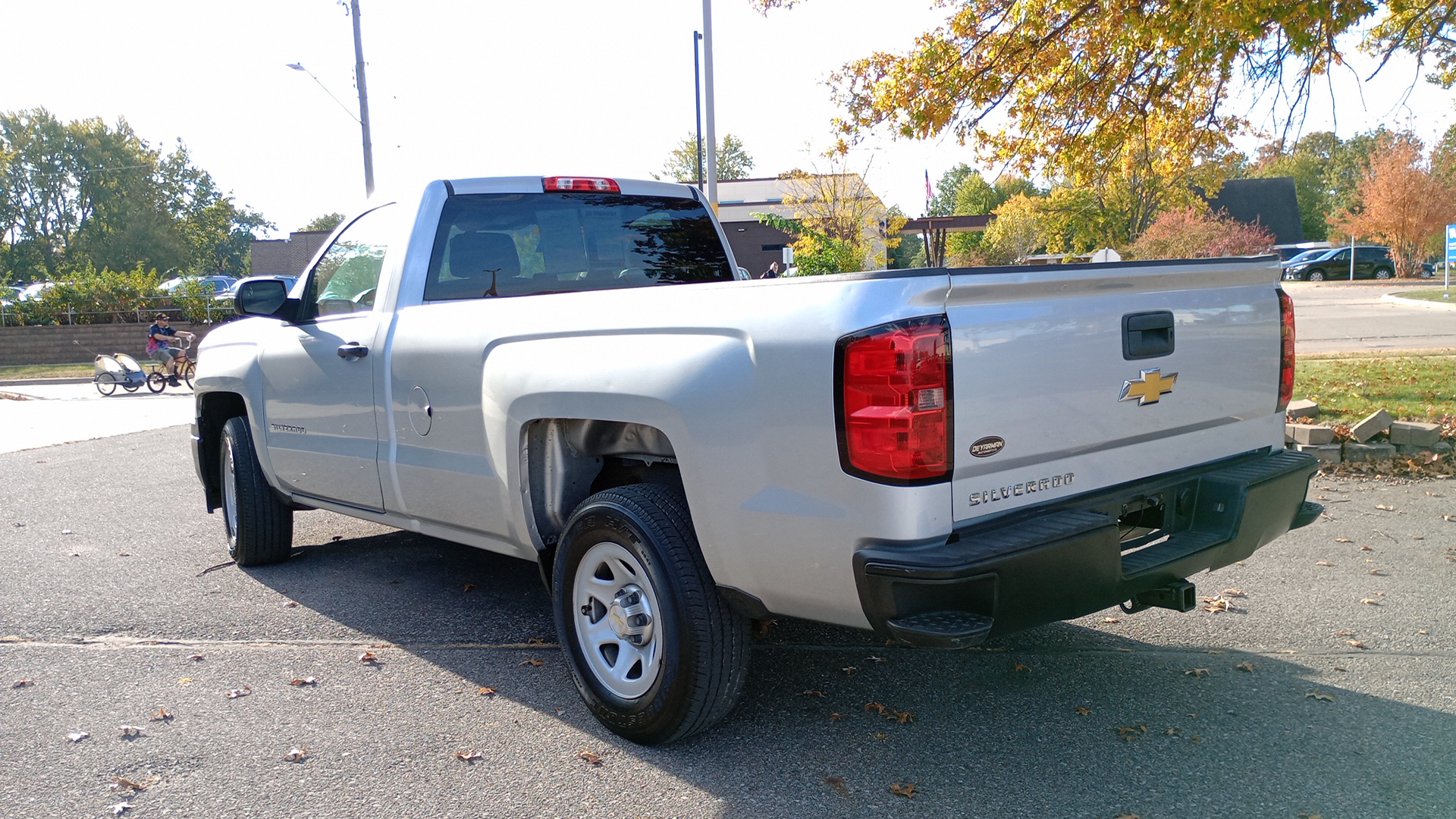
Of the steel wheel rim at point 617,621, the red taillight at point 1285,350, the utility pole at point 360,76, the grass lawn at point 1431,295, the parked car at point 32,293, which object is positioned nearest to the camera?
the steel wheel rim at point 617,621

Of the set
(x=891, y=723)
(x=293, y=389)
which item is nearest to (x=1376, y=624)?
(x=891, y=723)

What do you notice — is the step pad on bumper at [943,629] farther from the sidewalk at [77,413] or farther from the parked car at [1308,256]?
the parked car at [1308,256]

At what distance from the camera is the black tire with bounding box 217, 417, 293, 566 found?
19.1 feet

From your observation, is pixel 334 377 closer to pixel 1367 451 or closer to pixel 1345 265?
pixel 1367 451

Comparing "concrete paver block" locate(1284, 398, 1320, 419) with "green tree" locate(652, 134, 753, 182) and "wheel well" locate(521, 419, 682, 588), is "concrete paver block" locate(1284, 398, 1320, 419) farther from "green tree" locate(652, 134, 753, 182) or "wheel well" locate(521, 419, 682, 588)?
"green tree" locate(652, 134, 753, 182)

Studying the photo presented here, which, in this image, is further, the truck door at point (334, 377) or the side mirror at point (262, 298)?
the side mirror at point (262, 298)

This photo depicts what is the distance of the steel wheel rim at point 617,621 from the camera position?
11.5 feet

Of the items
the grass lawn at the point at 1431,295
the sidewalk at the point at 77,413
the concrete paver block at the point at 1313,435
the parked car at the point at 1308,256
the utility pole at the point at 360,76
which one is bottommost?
the sidewalk at the point at 77,413

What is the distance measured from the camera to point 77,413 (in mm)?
16500

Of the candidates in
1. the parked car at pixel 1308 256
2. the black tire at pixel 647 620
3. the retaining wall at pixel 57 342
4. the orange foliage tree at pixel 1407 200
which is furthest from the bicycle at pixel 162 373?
the orange foliage tree at pixel 1407 200

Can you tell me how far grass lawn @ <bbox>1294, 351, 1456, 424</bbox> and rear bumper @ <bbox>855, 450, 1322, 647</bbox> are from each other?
226 inches

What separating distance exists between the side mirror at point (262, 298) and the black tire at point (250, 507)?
0.94m

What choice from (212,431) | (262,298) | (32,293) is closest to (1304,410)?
(262,298)

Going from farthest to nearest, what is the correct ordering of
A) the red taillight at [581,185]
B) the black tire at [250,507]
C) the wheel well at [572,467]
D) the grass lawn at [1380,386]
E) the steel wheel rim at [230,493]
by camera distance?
the grass lawn at [1380,386] → the steel wheel rim at [230,493] → the black tire at [250,507] → the red taillight at [581,185] → the wheel well at [572,467]
